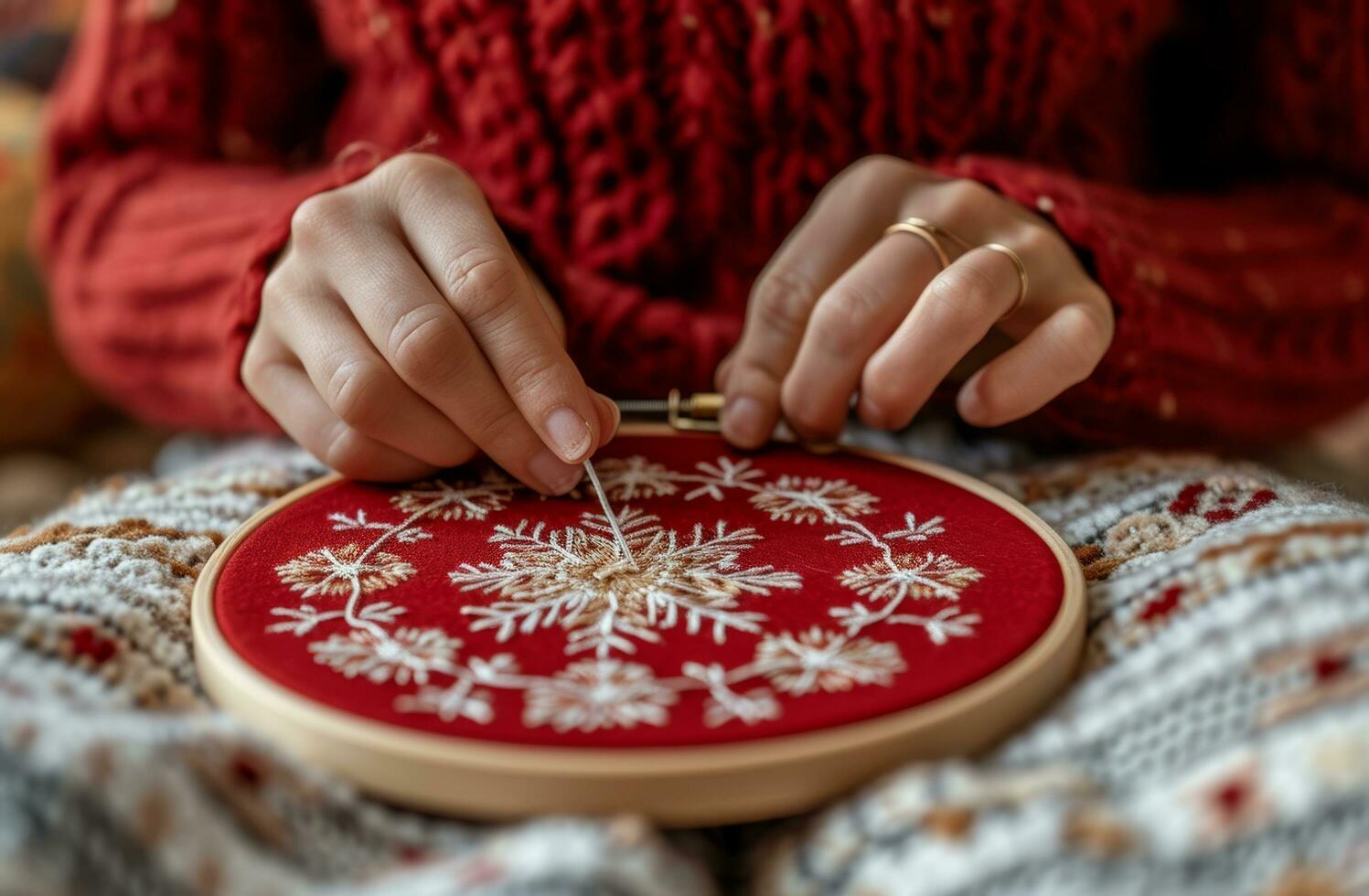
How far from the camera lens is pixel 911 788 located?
33 cm

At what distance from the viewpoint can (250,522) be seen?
50cm

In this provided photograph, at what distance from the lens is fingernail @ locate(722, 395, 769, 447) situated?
576 millimetres

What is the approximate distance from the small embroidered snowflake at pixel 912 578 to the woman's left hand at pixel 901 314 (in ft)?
0.36

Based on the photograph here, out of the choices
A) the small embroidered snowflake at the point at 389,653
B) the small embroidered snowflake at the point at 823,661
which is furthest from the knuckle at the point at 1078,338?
the small embroidered snowflake at the point at 389,653

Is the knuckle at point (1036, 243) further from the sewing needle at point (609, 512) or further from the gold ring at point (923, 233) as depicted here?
the sewing needle at point (609, 512)

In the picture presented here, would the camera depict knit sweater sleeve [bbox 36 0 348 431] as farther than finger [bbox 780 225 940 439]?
Yes

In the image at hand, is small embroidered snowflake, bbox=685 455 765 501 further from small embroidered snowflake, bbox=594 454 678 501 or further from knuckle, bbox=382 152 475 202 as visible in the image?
knuckle, bbox=382 152 475 202

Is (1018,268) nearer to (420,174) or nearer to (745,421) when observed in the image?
(745,421)

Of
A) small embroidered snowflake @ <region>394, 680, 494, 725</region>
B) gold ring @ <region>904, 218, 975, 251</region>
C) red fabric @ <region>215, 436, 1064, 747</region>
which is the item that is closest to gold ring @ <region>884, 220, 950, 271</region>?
gold ring @ <region>904, 218, 975, 251</region>

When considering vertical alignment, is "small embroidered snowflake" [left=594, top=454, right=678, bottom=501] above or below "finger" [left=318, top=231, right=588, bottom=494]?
below

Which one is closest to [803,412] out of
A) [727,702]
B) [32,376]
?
[727,702]

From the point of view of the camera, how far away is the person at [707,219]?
0.53 meters

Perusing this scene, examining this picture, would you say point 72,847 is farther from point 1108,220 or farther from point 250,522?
point 1108,220

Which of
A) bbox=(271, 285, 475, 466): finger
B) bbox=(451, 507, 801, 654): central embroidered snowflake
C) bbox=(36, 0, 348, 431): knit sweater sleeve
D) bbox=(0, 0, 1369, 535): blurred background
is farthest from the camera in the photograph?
bbox=(0, 0, 1369, 535): blurred background
